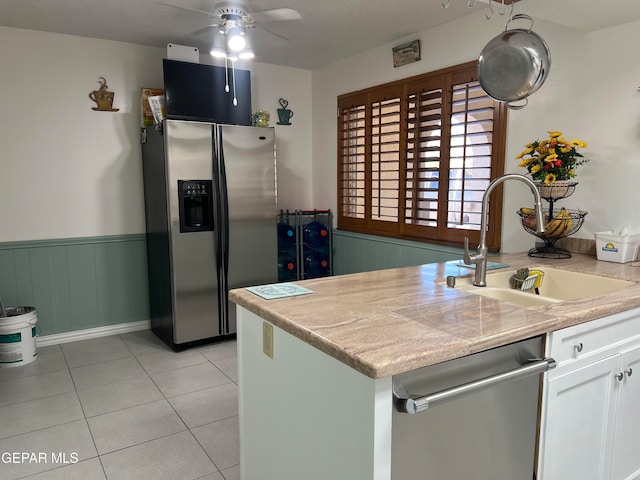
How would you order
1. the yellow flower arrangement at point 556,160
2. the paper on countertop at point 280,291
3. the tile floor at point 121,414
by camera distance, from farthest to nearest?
the yellow flower arrangement at point 556,160 → the tile floor at point 121,414 → the paper on countertop at point 280,291

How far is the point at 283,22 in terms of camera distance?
3.18 m

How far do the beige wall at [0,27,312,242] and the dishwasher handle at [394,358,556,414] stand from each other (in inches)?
134

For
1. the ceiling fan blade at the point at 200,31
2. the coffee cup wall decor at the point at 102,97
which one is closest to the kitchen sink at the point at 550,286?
the ceiling fan blade at the point at 200,31

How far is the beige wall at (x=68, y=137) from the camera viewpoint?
134 inches

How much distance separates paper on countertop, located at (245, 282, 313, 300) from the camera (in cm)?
166

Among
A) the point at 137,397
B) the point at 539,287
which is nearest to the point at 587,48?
the point at 539,287

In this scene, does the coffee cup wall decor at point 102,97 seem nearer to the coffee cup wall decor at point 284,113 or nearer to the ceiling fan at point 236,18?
the ceiling fan at point 236,18

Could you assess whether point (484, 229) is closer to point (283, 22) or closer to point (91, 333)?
point (283, 22)

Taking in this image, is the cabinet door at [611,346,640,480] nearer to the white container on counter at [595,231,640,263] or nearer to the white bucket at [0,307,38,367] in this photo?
the white container on counter at [595,231,640,263]

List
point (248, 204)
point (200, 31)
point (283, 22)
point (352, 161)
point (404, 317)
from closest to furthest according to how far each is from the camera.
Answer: point (404, 317) → point (283, 22) → point (200, 31) → point (248, 204) → point (352, 161)

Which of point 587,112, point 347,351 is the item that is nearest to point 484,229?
point 347,351

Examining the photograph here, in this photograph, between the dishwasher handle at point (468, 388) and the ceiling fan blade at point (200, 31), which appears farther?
the ceiling fan blade at point (200, 31)

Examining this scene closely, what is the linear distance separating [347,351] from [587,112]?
7.36ft

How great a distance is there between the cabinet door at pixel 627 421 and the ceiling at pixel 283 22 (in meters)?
1.61
